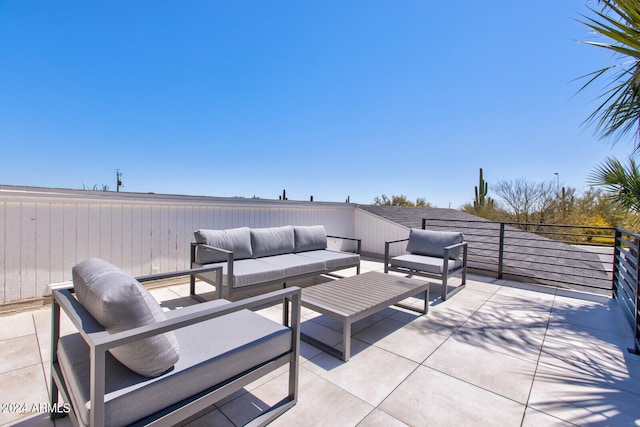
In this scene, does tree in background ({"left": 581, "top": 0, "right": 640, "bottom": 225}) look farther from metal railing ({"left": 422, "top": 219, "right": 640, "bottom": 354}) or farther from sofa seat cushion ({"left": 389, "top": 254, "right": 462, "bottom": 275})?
sofa seat cushion ({"left": 389, "top": 254, "right": 462, "bottom": 275})

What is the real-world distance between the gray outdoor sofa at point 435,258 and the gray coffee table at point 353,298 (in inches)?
28.1

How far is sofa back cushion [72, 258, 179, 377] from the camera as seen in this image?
1105mm

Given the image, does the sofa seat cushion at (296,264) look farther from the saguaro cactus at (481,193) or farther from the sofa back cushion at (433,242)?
the saguaro cactus at (481,193)

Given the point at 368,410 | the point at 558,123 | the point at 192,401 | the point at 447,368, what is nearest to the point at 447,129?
the point at 558,123

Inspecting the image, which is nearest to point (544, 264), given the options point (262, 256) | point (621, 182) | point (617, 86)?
point (621, 182)

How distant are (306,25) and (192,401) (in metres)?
6.83

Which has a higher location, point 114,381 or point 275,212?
point 275,212

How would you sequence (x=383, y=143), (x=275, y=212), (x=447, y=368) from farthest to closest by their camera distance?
(x=383, y=143), (x=275, y=212), (x=447, y=368)

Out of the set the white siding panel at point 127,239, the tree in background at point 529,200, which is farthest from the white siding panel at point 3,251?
the tree in background at point 529,200

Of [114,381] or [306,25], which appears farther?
[306,25]

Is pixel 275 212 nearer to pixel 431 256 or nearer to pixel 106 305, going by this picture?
pixel 431 256

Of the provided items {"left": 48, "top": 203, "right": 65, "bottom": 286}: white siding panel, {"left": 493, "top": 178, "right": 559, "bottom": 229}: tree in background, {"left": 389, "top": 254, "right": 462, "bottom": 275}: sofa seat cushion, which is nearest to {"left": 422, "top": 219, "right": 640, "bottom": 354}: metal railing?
{"left": 389, "top": 254, "right": 462, "bottom": 275}: sofa seat cushion

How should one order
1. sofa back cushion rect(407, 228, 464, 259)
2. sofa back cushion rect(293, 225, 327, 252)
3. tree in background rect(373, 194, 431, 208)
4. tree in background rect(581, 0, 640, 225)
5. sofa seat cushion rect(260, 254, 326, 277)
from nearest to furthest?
tree in background rect(581, 0, 640, 225), sofa seat cushion rect(260, 254, 326, 277), sofa back cushion rect(407, 228, 464, 259), sofa back cushion rect(293, 225, 327, 252), tree in background rect(373, 194, 431, 208)

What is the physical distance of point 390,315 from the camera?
10.6ft
